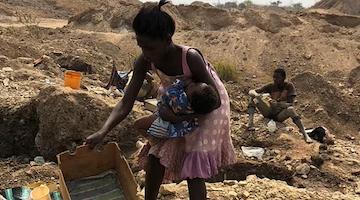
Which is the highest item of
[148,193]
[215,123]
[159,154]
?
[215,123]

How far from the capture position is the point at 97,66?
9914 mm

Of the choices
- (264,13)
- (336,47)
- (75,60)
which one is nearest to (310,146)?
(75,60)

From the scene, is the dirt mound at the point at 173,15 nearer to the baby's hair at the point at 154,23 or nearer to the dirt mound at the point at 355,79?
the dirt mound at the point at 355,79

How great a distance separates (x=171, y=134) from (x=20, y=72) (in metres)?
4.79

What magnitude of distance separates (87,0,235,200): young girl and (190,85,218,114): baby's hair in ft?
0.23

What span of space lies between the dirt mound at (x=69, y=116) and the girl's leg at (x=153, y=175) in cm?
189

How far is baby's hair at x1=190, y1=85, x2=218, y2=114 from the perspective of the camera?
2305mm

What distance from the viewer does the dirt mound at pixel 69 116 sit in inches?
176

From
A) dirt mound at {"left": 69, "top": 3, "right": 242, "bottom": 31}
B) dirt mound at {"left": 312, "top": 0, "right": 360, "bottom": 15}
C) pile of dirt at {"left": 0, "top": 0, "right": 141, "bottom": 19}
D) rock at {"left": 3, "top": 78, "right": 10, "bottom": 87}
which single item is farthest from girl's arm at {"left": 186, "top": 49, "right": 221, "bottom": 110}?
dirt mound at {"left": 312, "top": 0, "right": 360, "bottom": 15}

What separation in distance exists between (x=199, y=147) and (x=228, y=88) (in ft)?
26.3

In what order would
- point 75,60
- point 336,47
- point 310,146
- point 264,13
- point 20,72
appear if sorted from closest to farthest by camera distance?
point 310,146
point 20,72
point 75,60
point 336,47
point 264,13

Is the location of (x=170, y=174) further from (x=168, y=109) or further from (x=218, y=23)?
(x=218, y=23)

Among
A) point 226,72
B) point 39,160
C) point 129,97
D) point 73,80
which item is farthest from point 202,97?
point 226,72

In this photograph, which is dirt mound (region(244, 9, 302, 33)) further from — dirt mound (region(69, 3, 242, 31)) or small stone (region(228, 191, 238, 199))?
small stone (region(228, 191, 238, 199))
